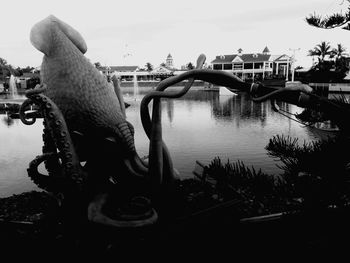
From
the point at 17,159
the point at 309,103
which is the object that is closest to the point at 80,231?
the point at 309,103

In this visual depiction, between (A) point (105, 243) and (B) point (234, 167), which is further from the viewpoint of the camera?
(A) point (105, 243)

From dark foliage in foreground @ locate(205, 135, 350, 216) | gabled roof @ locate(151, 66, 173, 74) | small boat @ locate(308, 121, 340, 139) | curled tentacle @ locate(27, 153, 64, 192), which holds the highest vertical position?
gabled roof @ locate(151, 66, 173, 74)

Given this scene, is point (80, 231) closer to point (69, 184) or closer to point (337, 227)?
point (69, 184)

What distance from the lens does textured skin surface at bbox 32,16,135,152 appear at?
412 cm

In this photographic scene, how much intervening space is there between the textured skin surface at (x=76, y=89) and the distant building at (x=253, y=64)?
6047cm

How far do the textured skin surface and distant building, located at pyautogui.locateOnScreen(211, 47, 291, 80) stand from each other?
198 ft

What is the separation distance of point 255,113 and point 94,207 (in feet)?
62.0

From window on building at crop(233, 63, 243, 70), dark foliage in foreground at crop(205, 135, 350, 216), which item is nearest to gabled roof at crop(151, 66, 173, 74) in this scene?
window on building at crop(233, 63, 243, 70)

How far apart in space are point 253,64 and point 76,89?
63.6m

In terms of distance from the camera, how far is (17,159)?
1052 cm

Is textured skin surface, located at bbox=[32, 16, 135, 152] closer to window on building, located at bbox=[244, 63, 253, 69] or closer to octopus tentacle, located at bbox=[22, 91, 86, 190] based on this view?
octopus tentacle, located at bbox=[22, 91, 86, 190]

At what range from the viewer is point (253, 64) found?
64000 mm

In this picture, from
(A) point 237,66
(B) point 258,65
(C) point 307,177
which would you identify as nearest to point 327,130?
(C) point 307,177

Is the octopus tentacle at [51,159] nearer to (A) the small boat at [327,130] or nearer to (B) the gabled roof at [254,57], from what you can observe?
(A) the small boat at [327,130]
